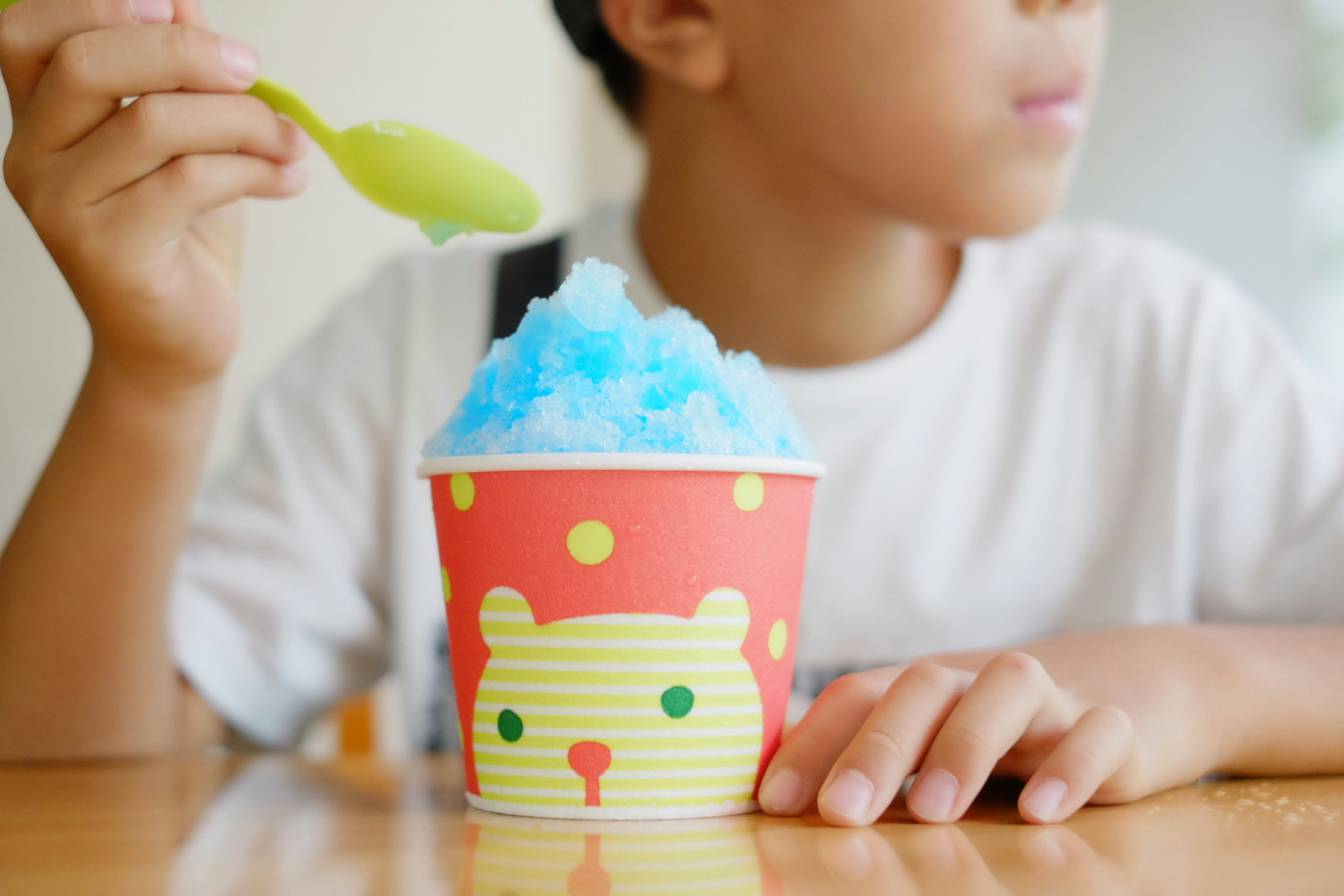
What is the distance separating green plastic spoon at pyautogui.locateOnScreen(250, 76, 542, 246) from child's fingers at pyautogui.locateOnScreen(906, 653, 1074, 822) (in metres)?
0.31

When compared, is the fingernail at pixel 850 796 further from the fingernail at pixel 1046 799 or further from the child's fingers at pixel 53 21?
the child's fingers at pixel 53 21

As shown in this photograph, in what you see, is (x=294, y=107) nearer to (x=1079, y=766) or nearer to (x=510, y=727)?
(x=510, y=727)

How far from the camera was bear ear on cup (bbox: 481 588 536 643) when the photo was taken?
0.45 metres

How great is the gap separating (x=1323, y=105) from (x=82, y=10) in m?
3.76

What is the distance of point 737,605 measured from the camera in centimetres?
46

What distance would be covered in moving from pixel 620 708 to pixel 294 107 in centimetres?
40

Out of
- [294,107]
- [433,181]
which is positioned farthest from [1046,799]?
[294,107]

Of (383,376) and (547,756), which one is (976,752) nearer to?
(547,756)

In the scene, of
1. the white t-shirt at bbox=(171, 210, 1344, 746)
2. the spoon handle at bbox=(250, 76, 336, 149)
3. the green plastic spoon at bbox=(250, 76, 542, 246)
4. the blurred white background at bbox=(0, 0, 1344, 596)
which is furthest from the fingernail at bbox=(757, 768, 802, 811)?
the blurred white background at bbox=(0, 0, 1344, 596)

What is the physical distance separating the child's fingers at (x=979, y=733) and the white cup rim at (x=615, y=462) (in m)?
0.13

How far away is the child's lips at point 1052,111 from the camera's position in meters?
0.82

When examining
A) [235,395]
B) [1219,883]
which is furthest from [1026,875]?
[235,395]

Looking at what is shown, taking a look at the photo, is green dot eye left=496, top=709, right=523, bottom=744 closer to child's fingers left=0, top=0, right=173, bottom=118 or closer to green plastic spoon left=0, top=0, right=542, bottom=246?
green plastic spoon left=0, top=0, right=542, bottom=246

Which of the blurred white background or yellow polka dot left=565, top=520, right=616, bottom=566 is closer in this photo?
yellow polka dot left=565, top=520, right=616, bottom=566
